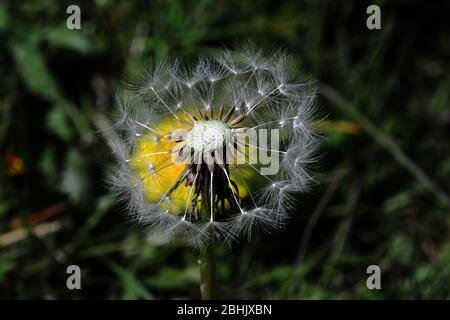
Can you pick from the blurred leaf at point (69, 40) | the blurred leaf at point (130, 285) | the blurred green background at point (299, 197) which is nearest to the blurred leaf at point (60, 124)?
the blurred green background at point (299, 197)

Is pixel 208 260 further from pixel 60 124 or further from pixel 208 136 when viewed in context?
pixel 60 124

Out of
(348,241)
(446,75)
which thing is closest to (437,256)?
(348,241)

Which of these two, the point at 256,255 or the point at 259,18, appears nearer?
the point at 256,255

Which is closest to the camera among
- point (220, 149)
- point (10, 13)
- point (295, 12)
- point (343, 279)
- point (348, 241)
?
point (220, 149)

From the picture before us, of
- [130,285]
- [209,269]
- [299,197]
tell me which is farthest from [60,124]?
[209,269]

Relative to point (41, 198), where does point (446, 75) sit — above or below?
above

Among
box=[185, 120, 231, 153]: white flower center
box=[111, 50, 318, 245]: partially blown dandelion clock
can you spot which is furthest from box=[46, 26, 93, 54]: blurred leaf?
box=[185, 120, 231, 153]: white flower center
